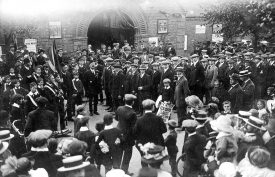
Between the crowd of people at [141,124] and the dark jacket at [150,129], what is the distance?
18 millimetres

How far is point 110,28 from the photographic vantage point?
21.0 metres

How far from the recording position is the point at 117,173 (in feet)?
13.3

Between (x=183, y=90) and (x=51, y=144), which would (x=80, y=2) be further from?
(x=51, y=144)

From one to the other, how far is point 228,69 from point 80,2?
10258 millimetres

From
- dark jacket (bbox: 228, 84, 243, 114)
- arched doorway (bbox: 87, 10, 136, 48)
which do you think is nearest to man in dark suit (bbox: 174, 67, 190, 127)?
dark jacket (bbox: 228, 84, 243, 114)

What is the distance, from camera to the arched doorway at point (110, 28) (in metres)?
20.8

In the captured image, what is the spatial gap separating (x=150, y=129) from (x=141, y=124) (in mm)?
181

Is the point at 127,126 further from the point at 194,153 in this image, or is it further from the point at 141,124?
the point at 194,153

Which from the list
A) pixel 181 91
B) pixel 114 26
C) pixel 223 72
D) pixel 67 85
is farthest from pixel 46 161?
pixel 114 26

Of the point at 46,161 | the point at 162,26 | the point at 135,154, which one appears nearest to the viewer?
the point at 46,161

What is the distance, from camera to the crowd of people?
450cm

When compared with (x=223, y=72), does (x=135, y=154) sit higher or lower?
lower

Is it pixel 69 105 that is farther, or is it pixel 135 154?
pixel 69 105

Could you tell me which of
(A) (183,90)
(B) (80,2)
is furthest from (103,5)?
(A) (183,90)
